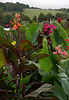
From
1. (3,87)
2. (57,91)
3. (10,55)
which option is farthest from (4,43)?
(57,91)

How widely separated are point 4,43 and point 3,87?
19cm

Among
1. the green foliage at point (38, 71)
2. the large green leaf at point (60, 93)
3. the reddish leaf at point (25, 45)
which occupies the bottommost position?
the large green leaf at point (60, 93)

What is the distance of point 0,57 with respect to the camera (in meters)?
0.44

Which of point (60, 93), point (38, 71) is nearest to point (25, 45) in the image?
point (38, 71)

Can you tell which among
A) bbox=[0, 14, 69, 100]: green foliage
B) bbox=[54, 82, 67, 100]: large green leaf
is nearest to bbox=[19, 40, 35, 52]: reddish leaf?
bbox=[0, 14, 69, 100]: green foliage

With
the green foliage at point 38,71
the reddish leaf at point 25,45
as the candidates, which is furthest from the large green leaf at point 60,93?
the reddish leaf at point 25,45

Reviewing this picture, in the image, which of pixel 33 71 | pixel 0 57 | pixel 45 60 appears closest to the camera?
pixel 0 57

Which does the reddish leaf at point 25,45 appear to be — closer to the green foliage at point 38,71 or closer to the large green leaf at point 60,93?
the green foliage at point 38,71

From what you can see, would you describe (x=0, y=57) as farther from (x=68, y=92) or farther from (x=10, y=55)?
(x=68, y=92)

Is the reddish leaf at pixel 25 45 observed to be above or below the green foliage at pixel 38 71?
above

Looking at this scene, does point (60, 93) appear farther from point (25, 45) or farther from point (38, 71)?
point (25, 45)

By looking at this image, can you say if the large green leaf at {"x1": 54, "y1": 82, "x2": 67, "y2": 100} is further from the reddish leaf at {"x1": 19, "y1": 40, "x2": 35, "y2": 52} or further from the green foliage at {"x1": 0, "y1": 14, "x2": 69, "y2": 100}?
the reddish leaf at {"x1": 19, "y1": 40, "x2": 35, "y2": 52}

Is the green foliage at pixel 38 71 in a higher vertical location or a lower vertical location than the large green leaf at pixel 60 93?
higher

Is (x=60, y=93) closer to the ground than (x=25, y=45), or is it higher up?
closer to the ground
